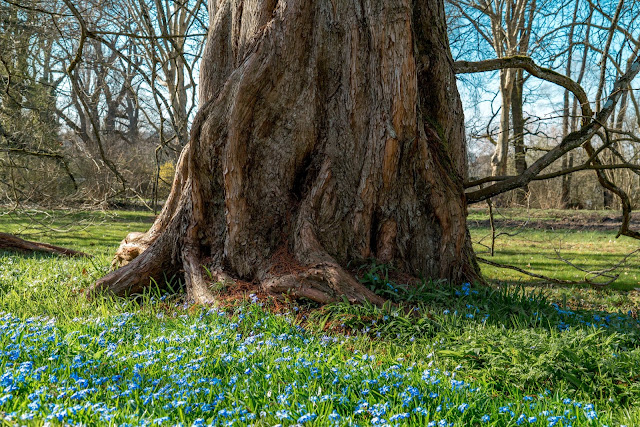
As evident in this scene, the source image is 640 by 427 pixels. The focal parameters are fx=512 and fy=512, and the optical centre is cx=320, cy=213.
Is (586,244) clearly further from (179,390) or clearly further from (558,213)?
(179,390)

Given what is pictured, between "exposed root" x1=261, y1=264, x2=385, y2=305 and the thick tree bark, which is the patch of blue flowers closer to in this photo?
"exposed root" x1=261, y1=264, x2=385, y2=305

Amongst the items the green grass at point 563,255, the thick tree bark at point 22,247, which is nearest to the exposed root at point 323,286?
the green grass at point 563,255

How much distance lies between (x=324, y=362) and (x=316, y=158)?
7.61ft

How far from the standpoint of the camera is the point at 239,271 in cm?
→ 473

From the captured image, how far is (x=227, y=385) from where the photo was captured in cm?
271

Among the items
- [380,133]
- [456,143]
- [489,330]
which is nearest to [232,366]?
[489,330]

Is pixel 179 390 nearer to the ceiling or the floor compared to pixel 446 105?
nearer to the floor

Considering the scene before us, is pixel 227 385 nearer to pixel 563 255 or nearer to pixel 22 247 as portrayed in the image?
pixel 22 247

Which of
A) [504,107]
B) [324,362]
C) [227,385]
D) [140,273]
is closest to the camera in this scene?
[227,385]

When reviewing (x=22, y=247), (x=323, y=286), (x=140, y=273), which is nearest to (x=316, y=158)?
(x=323, y=286)

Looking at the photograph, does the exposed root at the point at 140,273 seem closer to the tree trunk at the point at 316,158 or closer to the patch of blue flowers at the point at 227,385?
the tree trunk at the point at 316,158

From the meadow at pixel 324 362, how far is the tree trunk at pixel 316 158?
16.5 inches

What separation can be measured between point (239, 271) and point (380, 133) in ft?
5.96

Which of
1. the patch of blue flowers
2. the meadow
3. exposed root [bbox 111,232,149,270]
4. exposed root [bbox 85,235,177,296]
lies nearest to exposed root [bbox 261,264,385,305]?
the meadow
